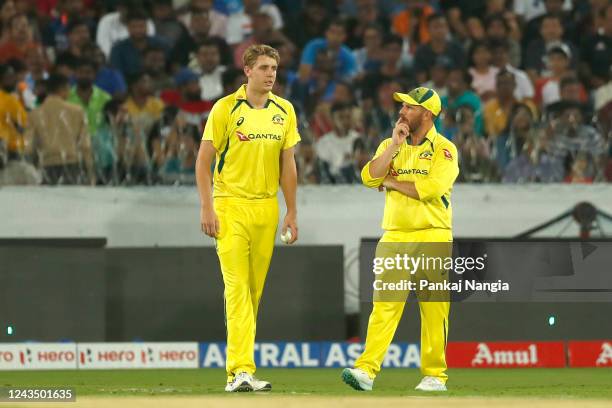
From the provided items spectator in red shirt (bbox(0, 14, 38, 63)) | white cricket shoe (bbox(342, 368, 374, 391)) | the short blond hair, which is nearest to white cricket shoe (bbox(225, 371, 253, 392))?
white cricket shoe (bbox(342, 368, 374, 391))

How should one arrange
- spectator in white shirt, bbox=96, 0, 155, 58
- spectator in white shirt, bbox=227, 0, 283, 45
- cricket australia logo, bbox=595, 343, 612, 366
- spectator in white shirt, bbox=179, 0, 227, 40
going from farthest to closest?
spectator in white shirt, bbox=227, 0, 283, 45
spectator in white shirt, bbox=179, 0, 227, 40
spectator in white shirt, bbox=96, 0, 155, 58
cricket australia logo, bbox=595, 343, 612, 366

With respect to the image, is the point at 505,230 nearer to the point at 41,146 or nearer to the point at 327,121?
the point at 327,121

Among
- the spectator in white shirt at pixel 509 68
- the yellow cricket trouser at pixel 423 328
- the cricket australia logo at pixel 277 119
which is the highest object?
the spectator in white shirt at pixel 509 68

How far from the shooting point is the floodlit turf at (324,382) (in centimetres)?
953

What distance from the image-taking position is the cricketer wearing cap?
9.35m

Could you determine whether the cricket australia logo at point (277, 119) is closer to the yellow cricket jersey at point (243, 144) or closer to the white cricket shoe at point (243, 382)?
the yellow cricket jersey at point (243, 144)

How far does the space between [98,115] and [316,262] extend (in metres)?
2.81

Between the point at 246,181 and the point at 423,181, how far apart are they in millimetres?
1182

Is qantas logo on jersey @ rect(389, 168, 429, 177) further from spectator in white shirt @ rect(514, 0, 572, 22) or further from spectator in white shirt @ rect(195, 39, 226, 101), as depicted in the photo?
spectator in white shirt @ rect(514, 0, 572, 22)

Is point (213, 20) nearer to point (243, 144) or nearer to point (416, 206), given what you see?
point (243, 144)

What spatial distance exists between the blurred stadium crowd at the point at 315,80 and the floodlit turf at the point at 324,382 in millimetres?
2156

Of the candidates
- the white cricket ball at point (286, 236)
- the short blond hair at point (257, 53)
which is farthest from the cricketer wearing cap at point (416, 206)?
the short blond hair at point (257, 53)

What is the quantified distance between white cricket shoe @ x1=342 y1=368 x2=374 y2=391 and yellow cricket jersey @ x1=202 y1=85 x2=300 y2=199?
51.5 inches

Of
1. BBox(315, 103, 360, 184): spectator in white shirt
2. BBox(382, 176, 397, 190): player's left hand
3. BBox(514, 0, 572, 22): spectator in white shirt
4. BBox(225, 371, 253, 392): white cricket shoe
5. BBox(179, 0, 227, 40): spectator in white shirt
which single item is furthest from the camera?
BBox(514, 0, 572, 22): spectator in white shirt
